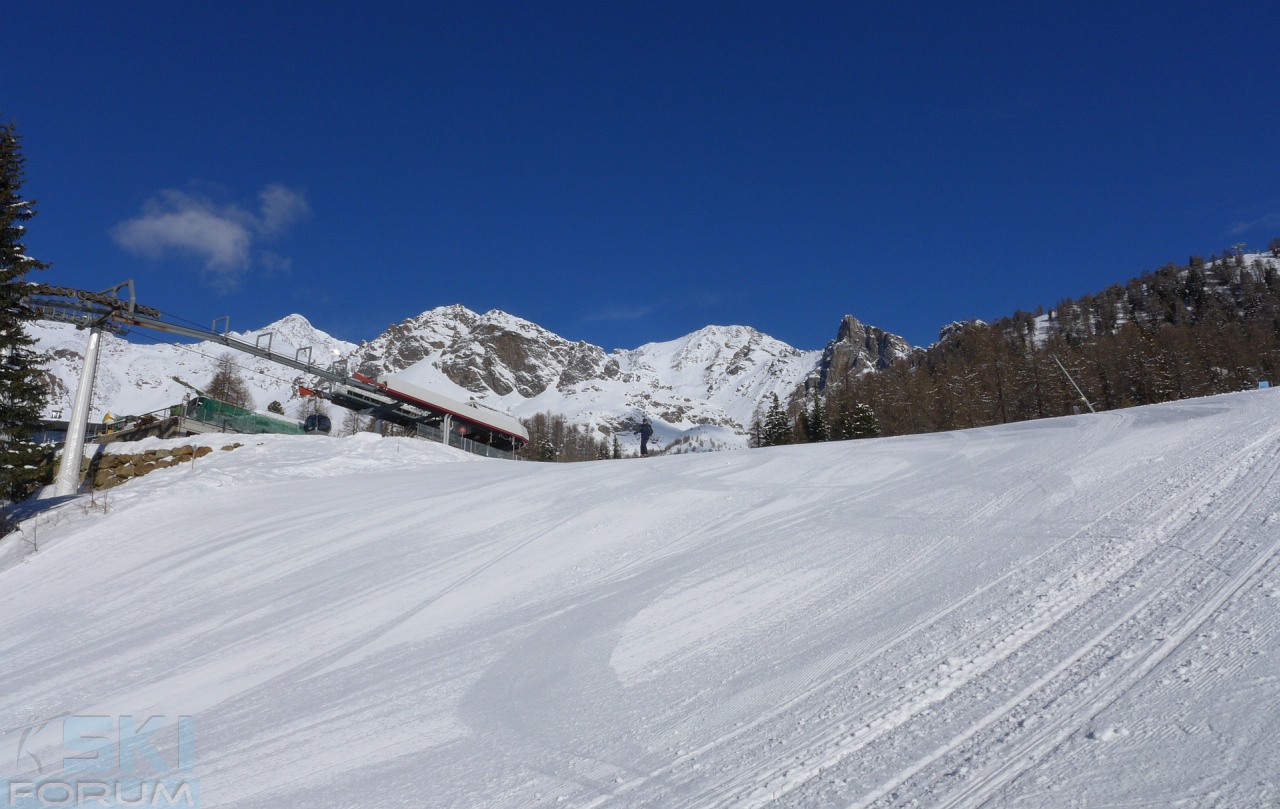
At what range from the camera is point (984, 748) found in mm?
4227

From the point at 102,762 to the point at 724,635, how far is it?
5.53 m

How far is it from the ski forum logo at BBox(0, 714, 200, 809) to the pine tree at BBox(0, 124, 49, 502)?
13036mm

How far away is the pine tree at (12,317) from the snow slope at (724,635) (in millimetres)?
5000

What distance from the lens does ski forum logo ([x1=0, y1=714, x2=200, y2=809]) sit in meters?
5.39

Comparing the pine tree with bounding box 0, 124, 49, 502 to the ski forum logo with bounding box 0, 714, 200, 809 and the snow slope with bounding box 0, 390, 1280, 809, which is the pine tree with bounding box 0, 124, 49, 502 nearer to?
the snow slope with bounding box 0, 390, 1280, 809

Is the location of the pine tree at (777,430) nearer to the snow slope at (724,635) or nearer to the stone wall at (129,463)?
the stone wall at (129,463)

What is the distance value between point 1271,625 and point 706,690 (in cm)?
407

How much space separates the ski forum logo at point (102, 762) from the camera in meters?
5.39

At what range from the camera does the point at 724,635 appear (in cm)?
707

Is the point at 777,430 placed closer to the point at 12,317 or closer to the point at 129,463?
the point at 129,463

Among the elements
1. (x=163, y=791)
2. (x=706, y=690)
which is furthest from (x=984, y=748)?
(x=163, y=791)

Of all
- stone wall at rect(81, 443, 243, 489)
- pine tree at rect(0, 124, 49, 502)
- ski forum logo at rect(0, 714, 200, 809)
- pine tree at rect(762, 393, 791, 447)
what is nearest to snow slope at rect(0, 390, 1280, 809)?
ski forum logo at rect(0, 714, 200, 809)

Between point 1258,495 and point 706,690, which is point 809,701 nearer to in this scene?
point 706,690

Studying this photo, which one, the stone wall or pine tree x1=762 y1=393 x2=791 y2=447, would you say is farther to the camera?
pine tree x1=762 y1=393 x2=791 y2=447
